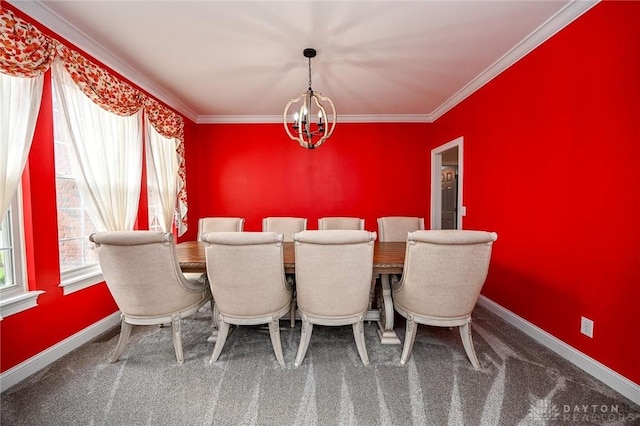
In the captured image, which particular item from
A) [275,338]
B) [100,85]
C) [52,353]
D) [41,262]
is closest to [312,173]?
[100,85]

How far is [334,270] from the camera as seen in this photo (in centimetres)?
159

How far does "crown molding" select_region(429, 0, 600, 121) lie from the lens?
1686 mm

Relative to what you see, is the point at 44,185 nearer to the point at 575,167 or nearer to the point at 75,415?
the point at 75,415

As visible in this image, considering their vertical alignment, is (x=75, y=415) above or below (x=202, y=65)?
below

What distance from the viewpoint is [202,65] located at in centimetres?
243

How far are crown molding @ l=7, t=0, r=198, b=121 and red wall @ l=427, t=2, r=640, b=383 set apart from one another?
369 centimetres

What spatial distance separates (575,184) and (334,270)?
5.98ft

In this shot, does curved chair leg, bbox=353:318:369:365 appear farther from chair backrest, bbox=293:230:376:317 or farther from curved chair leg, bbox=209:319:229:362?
curved chair leg, bbox=209:319:229:362

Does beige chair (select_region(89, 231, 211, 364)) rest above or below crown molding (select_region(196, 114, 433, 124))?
below

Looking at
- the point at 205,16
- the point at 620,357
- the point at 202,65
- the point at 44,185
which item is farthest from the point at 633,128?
the point at 44,185

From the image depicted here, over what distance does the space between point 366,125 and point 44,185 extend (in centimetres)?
370

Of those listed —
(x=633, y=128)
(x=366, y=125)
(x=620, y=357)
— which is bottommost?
(x=620, y=357)

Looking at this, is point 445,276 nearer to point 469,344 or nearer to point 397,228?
point 469,344

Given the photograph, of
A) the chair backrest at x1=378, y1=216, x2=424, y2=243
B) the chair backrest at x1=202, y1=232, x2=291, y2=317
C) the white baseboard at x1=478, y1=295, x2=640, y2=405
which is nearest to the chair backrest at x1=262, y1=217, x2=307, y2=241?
the chair backrest at x1=378, y1=216, x2=424, y2=243
